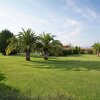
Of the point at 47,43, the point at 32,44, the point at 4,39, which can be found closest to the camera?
the point at 32,44

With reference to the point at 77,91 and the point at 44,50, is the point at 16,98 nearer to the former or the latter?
the point at 77,91

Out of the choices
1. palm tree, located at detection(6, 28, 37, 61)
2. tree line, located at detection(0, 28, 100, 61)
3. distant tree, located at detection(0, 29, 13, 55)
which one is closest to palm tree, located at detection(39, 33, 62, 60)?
tree line, located at detection(0, 28, 100, 61)

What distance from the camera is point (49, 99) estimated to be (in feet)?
20.6

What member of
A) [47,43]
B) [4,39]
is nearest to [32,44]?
[47,43]

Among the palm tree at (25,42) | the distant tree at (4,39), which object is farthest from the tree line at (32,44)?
the distant tree at (4,39)

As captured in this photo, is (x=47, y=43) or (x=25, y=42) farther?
(x=47, y=43)

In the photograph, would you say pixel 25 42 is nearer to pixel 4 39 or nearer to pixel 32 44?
pixel 32 44

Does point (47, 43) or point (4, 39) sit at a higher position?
point (4, 39)

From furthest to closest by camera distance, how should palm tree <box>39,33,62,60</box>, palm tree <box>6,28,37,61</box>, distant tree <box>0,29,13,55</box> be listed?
distant tree <box>0,29,13,55</box> → palm tree <box>39,33,62,60</box> → palm tree <box>6,28,37,61</box>

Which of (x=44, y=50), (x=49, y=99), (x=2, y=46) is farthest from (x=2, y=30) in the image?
(x=49, y=99)

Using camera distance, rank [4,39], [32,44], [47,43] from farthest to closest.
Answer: [4,39] < [47,43] < [32,44]

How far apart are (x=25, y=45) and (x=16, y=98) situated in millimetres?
26214

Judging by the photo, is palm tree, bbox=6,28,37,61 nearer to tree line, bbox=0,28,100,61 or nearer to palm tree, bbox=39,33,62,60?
tree line, bbox=0,28,100,61

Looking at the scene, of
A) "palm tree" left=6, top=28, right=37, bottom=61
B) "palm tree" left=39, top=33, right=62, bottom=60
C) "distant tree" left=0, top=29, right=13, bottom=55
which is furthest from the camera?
"distant tree" left=0, top=29, right=13, bottom=55
